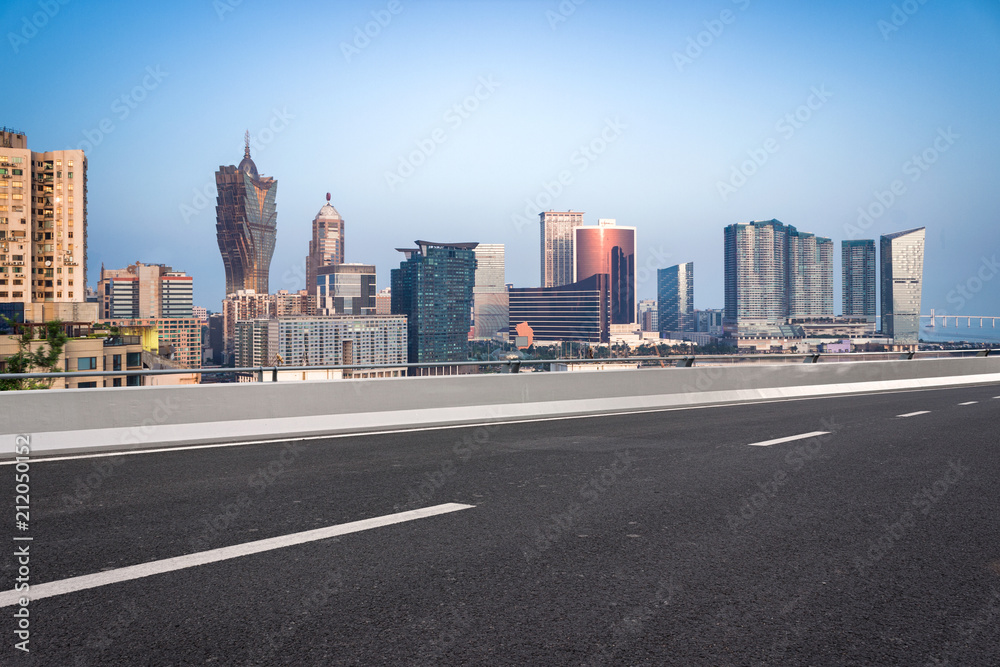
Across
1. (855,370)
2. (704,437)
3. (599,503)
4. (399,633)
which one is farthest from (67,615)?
(855,370)

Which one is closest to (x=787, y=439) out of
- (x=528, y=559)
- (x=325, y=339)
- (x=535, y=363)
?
(x=535, y=363)

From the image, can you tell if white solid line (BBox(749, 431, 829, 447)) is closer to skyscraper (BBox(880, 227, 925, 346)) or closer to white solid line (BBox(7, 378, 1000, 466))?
white solid line (BBox(7, 378, 1000, 466))

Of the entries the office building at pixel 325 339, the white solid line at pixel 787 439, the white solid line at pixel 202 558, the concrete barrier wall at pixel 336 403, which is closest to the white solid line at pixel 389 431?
the concrete barrier wall at pixel 336 403

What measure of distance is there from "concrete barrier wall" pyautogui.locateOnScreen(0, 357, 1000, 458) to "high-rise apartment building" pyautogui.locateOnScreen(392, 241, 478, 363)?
12800 cm

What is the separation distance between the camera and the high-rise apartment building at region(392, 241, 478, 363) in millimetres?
156875

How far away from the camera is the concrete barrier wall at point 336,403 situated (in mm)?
9977

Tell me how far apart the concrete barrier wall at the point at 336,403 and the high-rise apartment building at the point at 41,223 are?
125893mm

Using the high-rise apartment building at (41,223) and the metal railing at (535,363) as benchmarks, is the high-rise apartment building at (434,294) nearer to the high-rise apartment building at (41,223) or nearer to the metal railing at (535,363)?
the high-rise apartment building at (41,223)

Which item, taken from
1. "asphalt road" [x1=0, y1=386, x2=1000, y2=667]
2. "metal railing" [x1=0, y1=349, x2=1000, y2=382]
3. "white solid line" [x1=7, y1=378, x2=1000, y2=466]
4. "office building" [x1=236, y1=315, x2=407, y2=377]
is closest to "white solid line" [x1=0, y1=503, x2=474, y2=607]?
"asphalt road" [x1=0, y1=386, x2=1000, y2=667]

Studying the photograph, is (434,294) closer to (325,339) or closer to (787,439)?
(325,339)

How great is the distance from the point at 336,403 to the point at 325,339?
65.3 meters

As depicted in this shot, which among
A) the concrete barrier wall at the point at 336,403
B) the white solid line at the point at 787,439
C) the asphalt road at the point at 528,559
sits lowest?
the white solid line at the point at 787,439

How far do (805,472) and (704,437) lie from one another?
117 inches

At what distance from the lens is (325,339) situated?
76062mm
